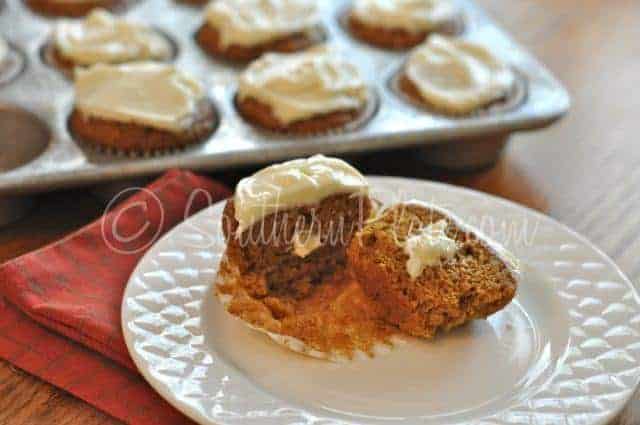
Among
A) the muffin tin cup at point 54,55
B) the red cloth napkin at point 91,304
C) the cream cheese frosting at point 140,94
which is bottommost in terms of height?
the red cloth napkin at point 91,304

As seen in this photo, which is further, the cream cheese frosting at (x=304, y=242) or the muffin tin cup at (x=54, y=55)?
the muffin tin cup at (x=54, y=55)

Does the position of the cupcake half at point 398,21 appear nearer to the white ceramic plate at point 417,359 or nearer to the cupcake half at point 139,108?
the cupcake half at point 139,108

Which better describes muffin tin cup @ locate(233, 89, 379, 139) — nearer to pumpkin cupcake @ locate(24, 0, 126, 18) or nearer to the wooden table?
the wooden table

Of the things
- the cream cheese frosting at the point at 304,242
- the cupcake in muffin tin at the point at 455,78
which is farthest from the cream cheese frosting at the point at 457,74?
the cream cheese frosting at the point at 304,242

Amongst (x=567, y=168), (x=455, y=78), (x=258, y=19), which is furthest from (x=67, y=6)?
(x=567, y=168)

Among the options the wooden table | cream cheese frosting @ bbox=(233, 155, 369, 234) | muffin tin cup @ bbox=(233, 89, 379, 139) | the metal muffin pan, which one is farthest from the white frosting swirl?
cream cheese frosting @ bbox=(233, 155, 369, 234)

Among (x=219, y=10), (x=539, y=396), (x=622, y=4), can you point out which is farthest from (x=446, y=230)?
(x=622, y=4)

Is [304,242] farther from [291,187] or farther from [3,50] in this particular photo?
[3,50]

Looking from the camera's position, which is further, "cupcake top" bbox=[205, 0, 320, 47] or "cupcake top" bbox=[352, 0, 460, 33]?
"cupcake top" bbox=[352, 0, 460, 33]
